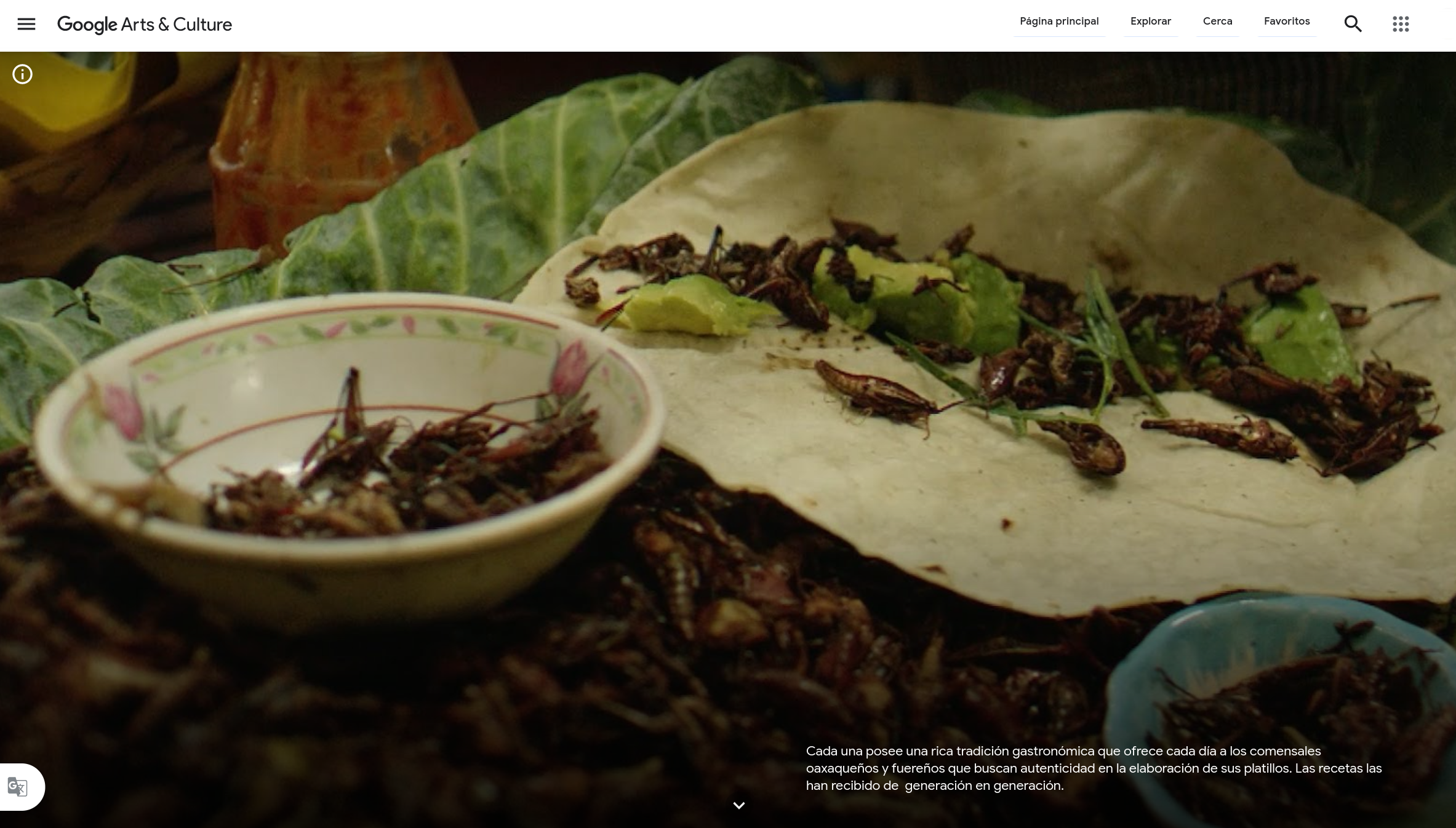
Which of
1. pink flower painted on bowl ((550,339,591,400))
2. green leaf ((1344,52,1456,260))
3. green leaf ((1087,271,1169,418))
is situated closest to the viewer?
pink flower painted on bowl ((550,339,591,400))

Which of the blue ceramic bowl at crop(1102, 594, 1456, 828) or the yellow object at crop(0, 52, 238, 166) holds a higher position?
the yellow object at crop(0, 52, 238, 166)

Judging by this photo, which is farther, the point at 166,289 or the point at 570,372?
the point at 166,289

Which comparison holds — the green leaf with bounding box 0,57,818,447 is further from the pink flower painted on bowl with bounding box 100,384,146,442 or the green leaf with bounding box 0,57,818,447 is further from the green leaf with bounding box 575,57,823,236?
the pink flower painted on bowl with bounding box 100,384,146,442

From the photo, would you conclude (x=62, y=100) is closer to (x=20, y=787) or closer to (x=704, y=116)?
(x=704, y=116)

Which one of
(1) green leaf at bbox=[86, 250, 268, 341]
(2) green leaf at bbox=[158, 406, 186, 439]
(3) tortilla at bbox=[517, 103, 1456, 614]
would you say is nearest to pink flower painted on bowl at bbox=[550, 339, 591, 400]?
(3) tortilla at bbox=[517, 103, 1456, 614]

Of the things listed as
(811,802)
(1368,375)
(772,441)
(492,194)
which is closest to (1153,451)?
(1368,375)

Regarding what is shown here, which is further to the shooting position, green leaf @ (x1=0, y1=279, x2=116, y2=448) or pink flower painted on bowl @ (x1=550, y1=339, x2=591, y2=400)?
green leaf @ (x1=0, y1=279, x2=116, y2=448)

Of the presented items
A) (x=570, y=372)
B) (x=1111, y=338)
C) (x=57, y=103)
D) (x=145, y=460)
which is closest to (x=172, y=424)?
(x=145, y=460)
